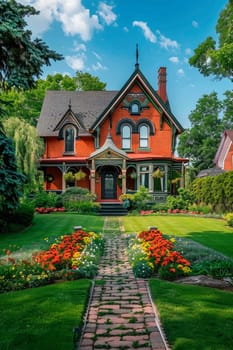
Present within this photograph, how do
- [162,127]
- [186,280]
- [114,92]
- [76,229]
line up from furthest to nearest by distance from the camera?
[114,92] → [162,127] → [76,229] → [186,280]

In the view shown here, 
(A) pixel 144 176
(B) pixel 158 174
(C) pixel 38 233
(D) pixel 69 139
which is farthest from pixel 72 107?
(C) pixel 38 233

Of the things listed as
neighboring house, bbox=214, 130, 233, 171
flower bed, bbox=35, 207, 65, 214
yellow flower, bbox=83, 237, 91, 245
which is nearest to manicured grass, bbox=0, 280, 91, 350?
yellow flower, bbox=83, 237, 91, 245

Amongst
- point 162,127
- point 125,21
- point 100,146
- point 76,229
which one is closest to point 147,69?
point 162,127

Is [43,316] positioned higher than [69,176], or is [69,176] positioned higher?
[69,176]

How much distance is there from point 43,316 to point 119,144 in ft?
84.6

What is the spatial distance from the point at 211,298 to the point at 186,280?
121cm

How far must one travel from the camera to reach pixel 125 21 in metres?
16.9

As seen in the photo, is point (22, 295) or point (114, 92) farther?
point (114, 92)

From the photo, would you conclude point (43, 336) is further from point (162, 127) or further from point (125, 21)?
point (162, 127)

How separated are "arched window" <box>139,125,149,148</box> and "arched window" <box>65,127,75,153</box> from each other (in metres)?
5.94

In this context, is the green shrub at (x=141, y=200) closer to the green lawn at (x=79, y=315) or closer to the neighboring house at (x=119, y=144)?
the neighboring house at (x=119, y=144)

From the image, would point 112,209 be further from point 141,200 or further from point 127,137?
point 127,137

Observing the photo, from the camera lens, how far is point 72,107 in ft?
109

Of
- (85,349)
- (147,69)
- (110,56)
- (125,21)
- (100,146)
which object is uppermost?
(147,69)
